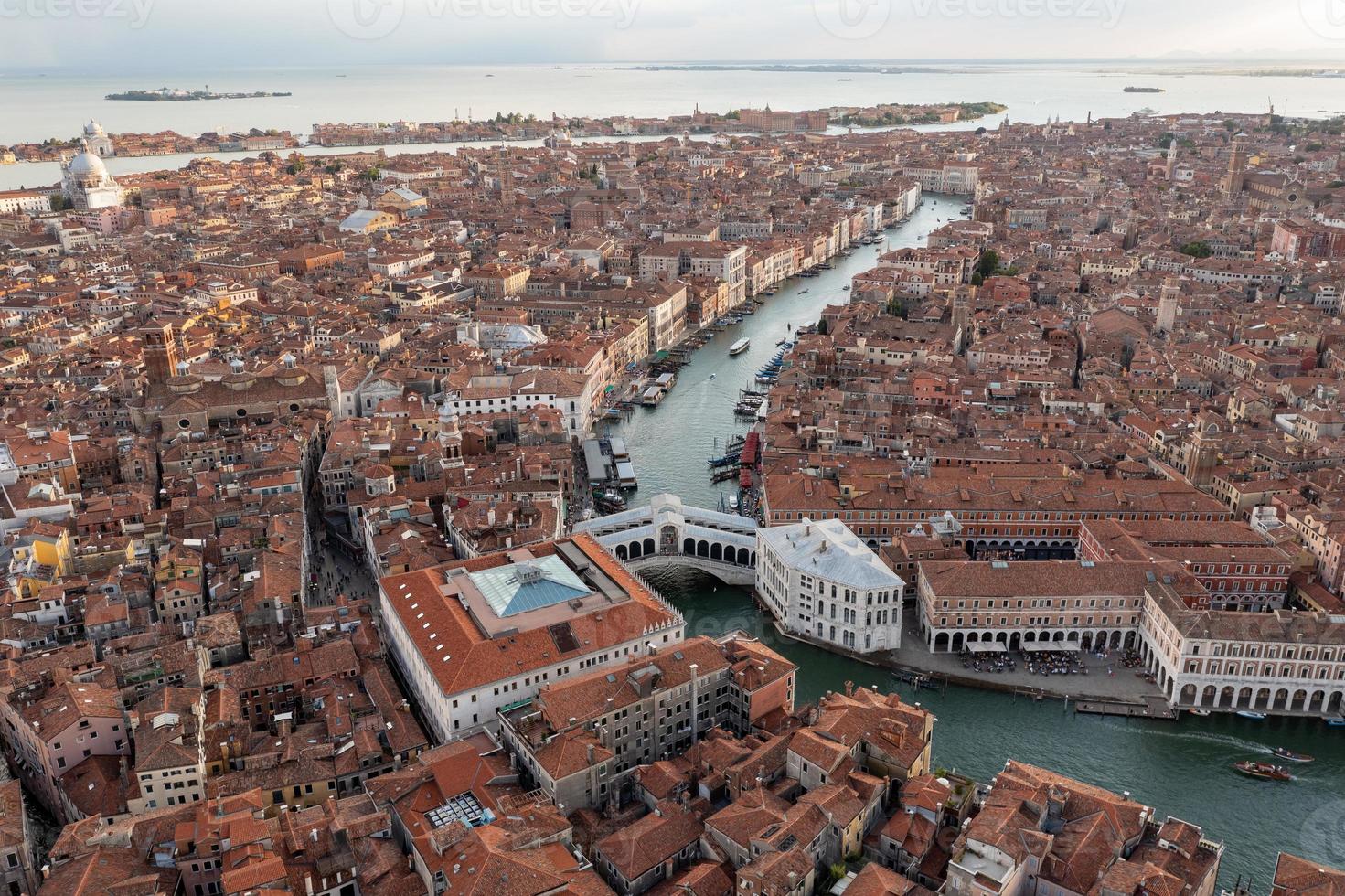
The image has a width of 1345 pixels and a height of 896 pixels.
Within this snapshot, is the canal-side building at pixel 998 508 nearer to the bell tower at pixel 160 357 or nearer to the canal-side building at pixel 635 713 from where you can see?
the canal-side building at pixel 635 713

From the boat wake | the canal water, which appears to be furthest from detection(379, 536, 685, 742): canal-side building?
the boat wake

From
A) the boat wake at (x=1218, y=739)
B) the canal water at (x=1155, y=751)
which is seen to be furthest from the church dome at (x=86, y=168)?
the boat wake at (x=1218, y=739)

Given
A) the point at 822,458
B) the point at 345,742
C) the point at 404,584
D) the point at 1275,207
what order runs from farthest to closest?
1. the point at 1275,207
2. the point at 822,458
3. the point at 404,584
4. the point at 345,742

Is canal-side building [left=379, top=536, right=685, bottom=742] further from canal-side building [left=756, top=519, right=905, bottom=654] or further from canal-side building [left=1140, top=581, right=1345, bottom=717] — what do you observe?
canal-side building [left=1140, top=581, right=1345, bottom=717]

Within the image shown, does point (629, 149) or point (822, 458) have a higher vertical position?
point (629, 149)

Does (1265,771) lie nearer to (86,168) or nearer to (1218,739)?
(1218,739)

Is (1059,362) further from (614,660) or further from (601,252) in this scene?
(601,252)

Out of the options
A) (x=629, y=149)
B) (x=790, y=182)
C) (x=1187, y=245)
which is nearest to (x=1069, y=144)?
(x=790, y=182)
